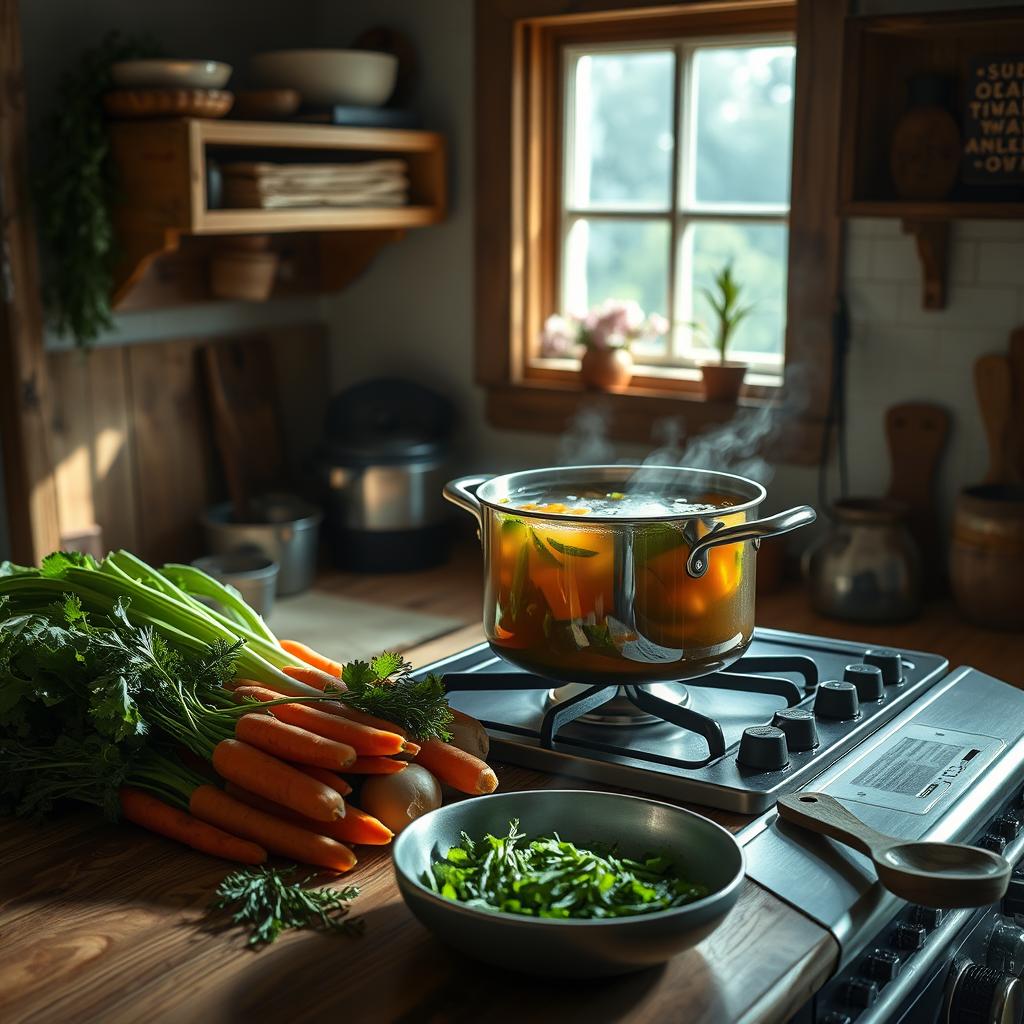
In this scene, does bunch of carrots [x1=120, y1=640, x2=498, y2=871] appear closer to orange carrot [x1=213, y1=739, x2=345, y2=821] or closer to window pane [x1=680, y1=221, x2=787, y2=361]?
orange carrot [x1=213, y1=739, x2=345, y2=821]

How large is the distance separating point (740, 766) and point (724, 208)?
203cm

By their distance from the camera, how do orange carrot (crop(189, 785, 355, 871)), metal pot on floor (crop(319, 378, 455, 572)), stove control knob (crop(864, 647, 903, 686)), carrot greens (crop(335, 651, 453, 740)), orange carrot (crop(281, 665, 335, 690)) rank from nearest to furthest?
orange carrot (crop(189, 785, 355, 871)), carrot greens (crop(335, 651, 453, 740)), orange carrot (crop(281, 665, 335, 690)), stove control knob (crop(864, 647, 903, 686)), metal pot on floor (crop(319, 378, 455, 572))

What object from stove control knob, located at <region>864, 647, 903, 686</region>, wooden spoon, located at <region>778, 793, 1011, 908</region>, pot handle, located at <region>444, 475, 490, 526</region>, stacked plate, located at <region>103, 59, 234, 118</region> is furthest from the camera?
stacked plate, located at <region>103, 59, 234, 118</region>

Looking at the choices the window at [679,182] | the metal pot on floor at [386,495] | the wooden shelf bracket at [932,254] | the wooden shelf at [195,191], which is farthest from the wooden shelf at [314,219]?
the wooden shelf bracket at [932,254]

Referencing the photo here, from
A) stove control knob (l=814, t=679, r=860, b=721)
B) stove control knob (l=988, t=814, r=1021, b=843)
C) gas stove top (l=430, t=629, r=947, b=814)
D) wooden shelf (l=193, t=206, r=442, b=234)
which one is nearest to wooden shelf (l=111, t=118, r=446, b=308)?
wooden shelf (l=193, t=206, r=442, b=234)

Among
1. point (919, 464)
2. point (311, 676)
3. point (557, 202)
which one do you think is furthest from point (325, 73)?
point (311, 676)

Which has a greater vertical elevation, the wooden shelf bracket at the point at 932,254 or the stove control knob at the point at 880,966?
the wooden shelf bracket at the point at 932,254

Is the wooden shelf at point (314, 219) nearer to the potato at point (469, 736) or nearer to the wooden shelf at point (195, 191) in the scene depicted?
the wooden shelf at point (195, 191)

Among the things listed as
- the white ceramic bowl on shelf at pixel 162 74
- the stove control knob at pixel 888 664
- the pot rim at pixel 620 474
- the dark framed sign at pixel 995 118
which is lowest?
the stove control knob at pixel 888 664

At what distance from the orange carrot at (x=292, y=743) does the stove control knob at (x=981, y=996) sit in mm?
689

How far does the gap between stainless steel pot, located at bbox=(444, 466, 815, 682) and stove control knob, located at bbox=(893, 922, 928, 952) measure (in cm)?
32

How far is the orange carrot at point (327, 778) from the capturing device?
1265 mm

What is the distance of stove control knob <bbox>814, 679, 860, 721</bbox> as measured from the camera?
1.53 metres

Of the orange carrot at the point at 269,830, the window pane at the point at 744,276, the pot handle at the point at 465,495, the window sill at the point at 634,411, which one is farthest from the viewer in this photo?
the window pane at the point at 744,276
